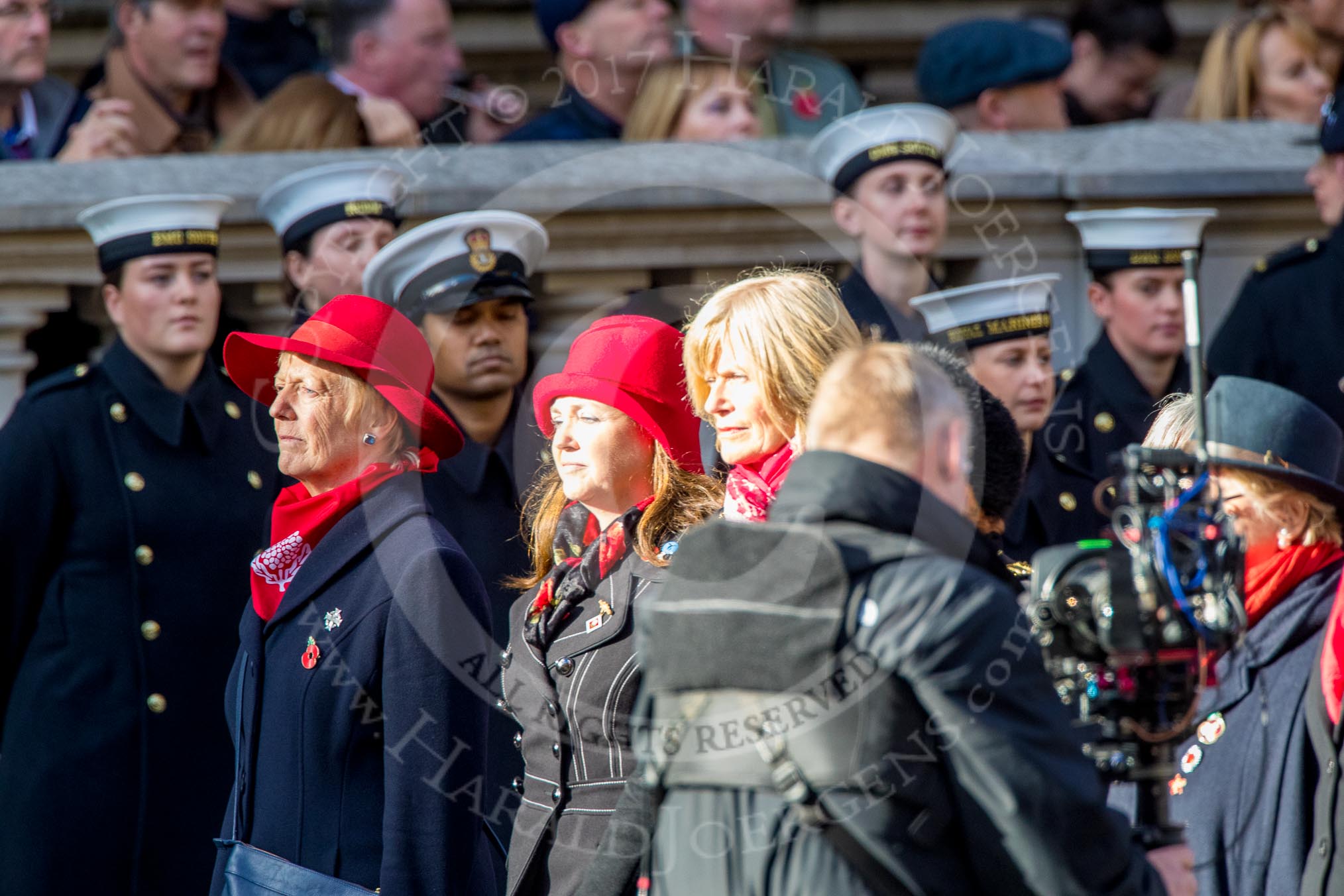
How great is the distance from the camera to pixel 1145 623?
238cm

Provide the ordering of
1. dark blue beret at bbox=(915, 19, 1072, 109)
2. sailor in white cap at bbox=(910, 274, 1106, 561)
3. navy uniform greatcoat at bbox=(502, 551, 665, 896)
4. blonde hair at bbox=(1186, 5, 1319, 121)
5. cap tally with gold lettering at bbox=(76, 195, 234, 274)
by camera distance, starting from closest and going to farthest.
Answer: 1. navy uniform greatcoat at bbox=(502, 551, 665, 896)
2. cap tally with gold lettering at bbox=(76, 195, 234, 274)
3. sailor in white cap at bbox=(910, 274, 1106, 561)
4. dark blue beret at bbox=(915, 19, 1072, 109)
5. blonde hair at bbox=(1186, 5, 1319, 121)

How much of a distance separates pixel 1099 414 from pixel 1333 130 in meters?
0.97

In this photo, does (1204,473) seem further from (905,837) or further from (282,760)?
(282,760)

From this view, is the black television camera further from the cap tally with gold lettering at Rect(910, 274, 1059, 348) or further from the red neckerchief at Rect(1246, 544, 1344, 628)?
the cap tally with gold lettering at Rect(910, 274, 1059, 348)

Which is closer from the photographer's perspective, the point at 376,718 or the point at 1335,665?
the point at 1335,665

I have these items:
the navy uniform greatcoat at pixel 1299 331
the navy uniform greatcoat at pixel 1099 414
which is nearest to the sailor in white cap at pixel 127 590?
the navy uniform greatcoat at pixel 1099 414

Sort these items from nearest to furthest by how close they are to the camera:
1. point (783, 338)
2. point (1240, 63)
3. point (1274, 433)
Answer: point (783, 338)
point (1274, 433)
point (1240, 63)

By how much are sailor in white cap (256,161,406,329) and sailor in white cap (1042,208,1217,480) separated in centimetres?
186

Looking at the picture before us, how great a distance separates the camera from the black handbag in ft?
10.9

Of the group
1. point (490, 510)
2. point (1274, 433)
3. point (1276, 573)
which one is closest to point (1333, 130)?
point (1274, 433)

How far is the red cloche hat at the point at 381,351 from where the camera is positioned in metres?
3.66

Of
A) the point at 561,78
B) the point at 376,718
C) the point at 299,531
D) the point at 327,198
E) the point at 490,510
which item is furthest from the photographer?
the point at 561,78

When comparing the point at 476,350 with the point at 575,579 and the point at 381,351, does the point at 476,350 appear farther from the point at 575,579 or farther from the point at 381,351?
the point at 575,579

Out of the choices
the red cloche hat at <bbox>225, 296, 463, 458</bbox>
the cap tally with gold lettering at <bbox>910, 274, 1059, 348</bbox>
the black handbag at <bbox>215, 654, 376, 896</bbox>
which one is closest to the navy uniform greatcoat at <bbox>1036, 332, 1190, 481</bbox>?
the cap tally with gold lettering at <bbox>910, 274, 1059, 348</bbox>
